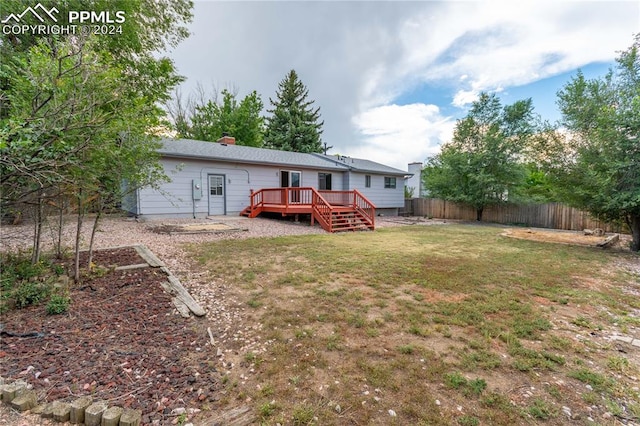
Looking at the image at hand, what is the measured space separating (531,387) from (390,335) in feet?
3.80

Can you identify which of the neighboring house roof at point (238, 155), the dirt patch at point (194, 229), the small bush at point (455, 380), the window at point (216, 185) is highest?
the neighboring house roof at point (238, 155)

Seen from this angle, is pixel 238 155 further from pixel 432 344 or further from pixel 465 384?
pixel 465 384

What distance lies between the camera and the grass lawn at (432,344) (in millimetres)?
1923

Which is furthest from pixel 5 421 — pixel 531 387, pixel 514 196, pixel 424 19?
pixel 514 196

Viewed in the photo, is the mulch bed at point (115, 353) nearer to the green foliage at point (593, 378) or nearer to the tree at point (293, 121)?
the green foliage at point (593, 378)

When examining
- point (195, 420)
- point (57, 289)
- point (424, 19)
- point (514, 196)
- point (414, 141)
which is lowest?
point (195, 420)

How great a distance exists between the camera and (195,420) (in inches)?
71.3

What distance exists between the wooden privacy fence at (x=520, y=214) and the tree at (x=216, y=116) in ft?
51.9

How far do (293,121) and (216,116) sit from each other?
7.48 m

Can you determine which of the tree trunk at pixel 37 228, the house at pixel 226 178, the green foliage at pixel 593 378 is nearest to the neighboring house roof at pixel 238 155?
the house at pixel 226 178

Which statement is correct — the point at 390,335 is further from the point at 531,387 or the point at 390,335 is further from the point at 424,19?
the point at 424,19

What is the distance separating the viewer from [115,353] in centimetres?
248

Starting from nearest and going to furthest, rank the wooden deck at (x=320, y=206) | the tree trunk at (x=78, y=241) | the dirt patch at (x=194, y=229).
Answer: the tree trunk at (x=78, y=241) → the dirt patch at (x=194, y=229) → the wooden deck at (x=320, y=206)

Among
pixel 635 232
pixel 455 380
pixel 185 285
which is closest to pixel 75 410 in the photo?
pixel 185 285
